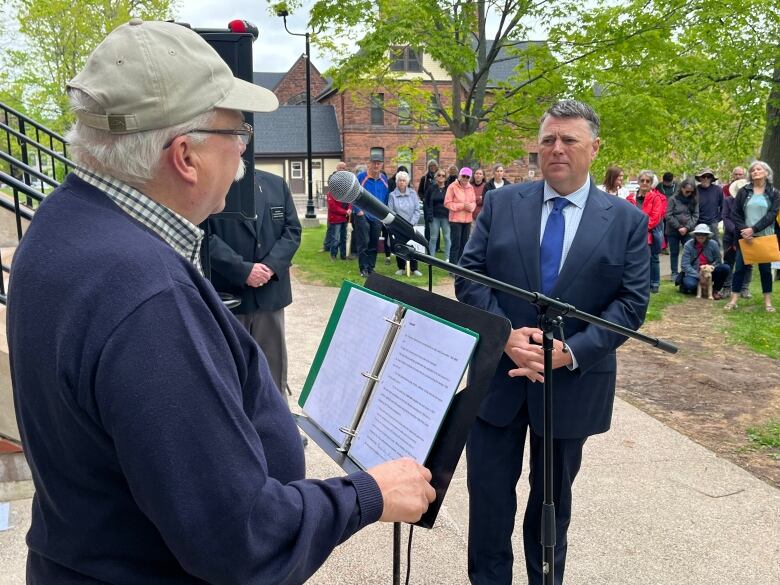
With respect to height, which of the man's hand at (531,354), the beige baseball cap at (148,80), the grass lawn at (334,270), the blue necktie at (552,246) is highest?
the beige baseball cap at (148,80)

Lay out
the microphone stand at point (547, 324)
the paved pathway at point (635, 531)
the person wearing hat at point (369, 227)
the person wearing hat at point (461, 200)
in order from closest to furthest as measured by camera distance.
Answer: the microphone stand at point (547, 324)
the paved pathway at point (635, 531)
the person wearing hat at point (369, 227)
the person wearing hat at point (461, 200)

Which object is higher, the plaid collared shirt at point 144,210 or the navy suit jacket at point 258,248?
the plaid collared shirt at point 144,210

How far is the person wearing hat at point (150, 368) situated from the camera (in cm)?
113

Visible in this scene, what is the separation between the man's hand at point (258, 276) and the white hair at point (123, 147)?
10.8ft

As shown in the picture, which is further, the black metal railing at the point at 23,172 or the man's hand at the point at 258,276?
the man's hand at the point at 258,276

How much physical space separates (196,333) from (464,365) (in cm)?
73

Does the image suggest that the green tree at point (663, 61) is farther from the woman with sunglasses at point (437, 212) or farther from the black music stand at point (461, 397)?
the black music stand at point (461, 397)

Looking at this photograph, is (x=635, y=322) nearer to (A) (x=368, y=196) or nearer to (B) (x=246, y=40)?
(A) (x=368, y=196)

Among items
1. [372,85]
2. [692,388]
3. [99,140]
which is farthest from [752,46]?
[99,140]

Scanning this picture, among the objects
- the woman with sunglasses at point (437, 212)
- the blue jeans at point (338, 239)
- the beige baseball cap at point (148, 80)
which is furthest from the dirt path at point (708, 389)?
the blue jeans at point (338, 239)

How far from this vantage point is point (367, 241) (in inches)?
489

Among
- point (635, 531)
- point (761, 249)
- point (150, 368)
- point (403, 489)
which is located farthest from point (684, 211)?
point (150, 368)

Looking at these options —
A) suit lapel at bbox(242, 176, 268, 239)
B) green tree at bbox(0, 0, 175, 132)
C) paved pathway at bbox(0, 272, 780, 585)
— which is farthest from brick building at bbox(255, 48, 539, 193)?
paved pathway at bbox(0, 272, 780, 585)

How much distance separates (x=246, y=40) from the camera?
3840 millimetres
